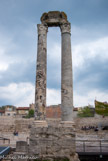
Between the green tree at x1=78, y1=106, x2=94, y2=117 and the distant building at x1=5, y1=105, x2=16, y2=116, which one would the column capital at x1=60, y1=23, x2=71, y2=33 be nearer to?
the green tree at x1=78, y1=106, x2=94, y2=117

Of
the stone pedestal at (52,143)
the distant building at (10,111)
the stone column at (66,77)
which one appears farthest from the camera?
the distant building at (10,111)

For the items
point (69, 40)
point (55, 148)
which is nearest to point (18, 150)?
point (55, 148)

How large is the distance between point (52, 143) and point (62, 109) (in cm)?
205

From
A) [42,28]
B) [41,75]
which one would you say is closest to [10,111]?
[42,28]

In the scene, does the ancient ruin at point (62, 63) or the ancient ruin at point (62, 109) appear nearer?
the ancient ruin at point (62, 109)

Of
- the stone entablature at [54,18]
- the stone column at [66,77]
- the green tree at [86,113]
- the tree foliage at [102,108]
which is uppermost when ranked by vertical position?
the stone entablature at [54,18]

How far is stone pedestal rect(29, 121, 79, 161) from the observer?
348 inches

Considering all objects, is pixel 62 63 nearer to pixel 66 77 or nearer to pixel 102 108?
pixel 66 77

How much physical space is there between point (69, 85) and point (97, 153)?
4.30 metres

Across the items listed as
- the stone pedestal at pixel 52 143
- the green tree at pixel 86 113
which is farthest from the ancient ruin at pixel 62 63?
the green tree at pixel 86 113

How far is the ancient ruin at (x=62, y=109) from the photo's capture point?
29.3 ft

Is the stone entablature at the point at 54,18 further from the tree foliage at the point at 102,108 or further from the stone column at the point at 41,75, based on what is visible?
the tree foliage at the point at 102,108

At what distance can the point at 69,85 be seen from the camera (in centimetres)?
1053

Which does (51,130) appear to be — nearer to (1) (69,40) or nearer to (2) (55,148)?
(2) (55,148)
